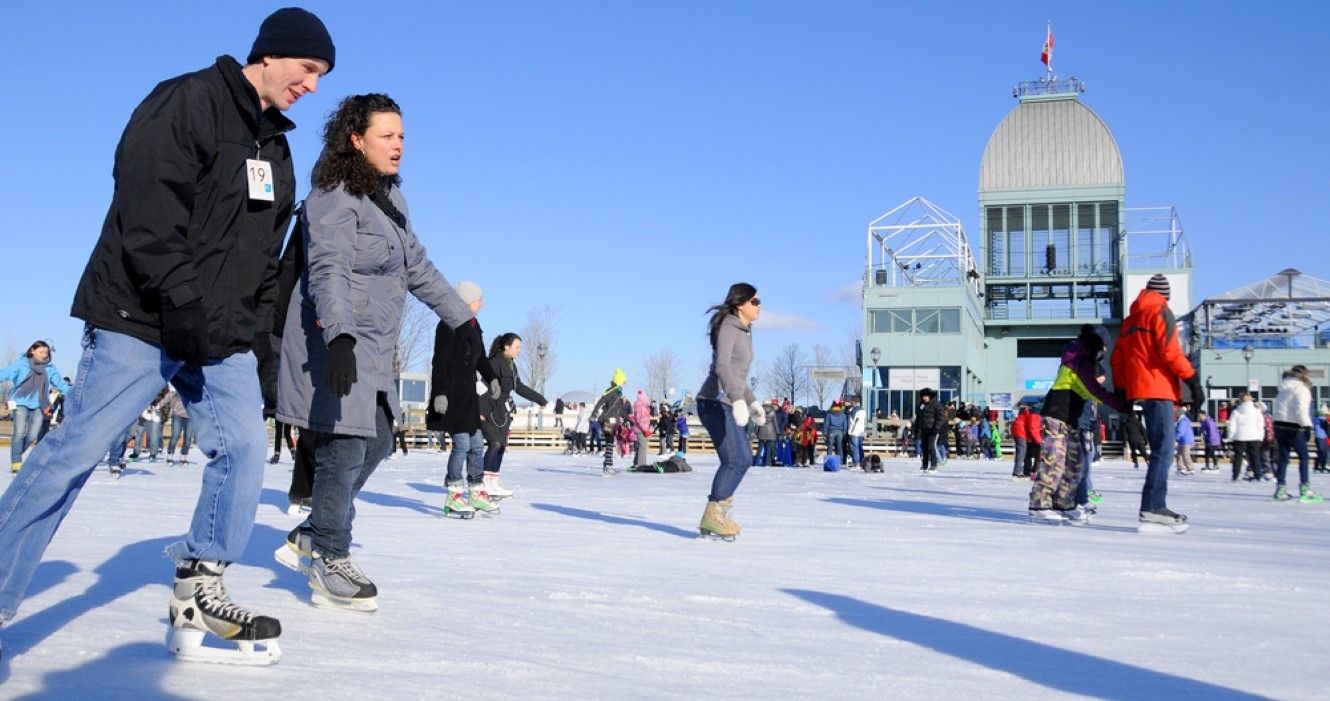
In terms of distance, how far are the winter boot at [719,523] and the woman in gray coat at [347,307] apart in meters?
3.01

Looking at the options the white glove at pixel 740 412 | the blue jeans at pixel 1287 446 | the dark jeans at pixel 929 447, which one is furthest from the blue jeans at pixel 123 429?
the dark jeans at pixel 929 447

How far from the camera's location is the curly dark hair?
4020 millimetres

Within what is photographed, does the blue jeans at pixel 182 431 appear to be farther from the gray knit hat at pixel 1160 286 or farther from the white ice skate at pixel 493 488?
the gray knit hat at pixel 1160 286

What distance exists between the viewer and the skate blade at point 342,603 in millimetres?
3752

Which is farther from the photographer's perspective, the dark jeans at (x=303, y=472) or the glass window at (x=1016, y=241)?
the glass window at (x=1016, y=241)

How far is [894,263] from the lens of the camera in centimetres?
5034

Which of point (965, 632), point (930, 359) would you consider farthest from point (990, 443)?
point (965, 632)

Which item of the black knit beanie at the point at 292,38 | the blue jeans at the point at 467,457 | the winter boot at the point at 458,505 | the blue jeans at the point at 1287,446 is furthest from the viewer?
the blue jeans at the point at 1287,446

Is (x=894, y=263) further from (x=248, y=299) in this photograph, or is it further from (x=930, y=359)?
(x=248, y=299)

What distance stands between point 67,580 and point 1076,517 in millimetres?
6926

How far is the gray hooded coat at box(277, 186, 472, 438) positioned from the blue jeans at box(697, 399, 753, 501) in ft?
10.3

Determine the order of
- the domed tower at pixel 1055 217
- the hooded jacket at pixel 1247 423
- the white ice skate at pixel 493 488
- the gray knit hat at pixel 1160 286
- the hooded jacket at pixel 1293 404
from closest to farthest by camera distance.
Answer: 1. the gray knit hat at pixel 1160 286
2. the white ice skate at pixel 493 488
3. the hooded jacket at pixel 1293 404
4. the hooded jacket at pixel 1247 423
5. the domed tower at pixel 1055 217

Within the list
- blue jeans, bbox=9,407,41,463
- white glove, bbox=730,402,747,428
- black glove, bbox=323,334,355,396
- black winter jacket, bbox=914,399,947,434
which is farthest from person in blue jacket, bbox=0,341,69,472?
black winter jacket, bbox=914,399,947,434

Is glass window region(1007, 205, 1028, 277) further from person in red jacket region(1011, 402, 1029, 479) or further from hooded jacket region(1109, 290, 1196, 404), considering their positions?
hooded jacket region(1109, 290, 1196, 404)
